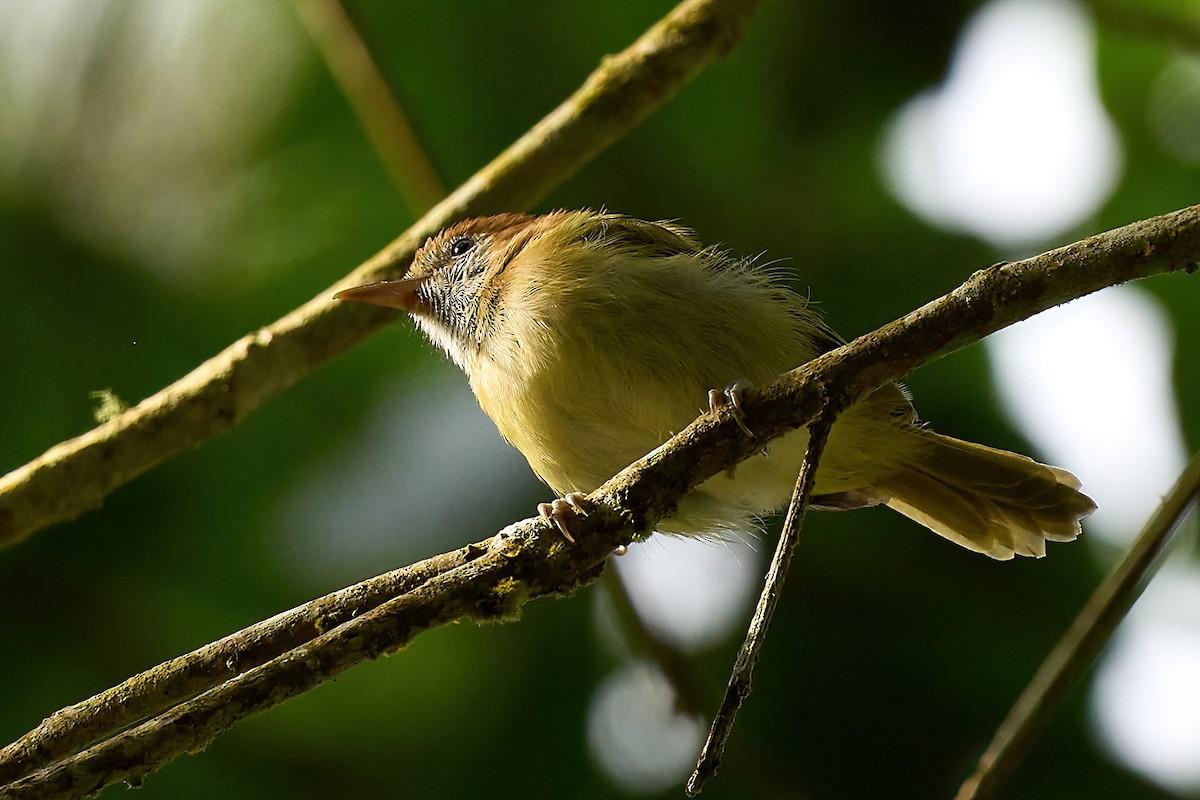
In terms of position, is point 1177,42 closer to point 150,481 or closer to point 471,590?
point 471,590

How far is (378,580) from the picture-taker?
67.2 inches

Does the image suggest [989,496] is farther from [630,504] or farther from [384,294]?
[384,294]

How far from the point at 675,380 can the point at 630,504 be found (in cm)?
92

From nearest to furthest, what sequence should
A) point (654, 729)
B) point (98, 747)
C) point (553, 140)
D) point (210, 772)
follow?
point (98, 747) → point (553, 140) → point (654, 729) → point (210, 772)

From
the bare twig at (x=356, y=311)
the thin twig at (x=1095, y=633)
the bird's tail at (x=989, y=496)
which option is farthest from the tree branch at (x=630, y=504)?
the bird's tail at (x=989, y=496)

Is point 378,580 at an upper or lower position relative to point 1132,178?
lower

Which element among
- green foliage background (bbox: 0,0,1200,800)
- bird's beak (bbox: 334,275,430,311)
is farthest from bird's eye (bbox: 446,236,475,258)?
green foliage background (bbox: 0,0,1200,800)

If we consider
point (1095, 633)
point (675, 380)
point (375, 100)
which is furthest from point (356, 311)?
point (1095, 633)

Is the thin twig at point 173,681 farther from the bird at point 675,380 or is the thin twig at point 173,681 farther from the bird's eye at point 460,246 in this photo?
the bird's eye at point 460,246

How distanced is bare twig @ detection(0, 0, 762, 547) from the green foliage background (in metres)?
0.90

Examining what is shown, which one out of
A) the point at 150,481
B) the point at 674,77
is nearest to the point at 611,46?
the point at 674,77

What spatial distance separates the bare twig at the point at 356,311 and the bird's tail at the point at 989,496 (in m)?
1.11

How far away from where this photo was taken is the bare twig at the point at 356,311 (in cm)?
252

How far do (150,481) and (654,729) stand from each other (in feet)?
6.56
